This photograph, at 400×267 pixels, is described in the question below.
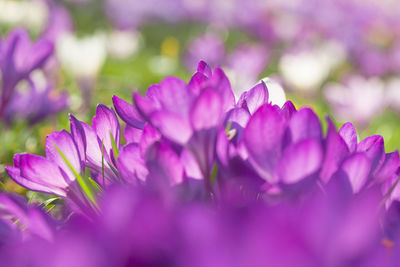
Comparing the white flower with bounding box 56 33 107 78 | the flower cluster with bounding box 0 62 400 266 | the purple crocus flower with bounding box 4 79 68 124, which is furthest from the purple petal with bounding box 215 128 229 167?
the white flower with bounding box 56 33 107 78

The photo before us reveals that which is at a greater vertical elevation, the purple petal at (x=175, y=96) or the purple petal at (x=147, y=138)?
the purple petal at (x=175, y=96)

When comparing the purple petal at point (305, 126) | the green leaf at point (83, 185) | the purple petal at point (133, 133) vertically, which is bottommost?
the green leaf at point (83, 185)

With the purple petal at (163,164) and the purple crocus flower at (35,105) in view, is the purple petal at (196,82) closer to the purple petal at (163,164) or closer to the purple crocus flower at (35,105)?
the purple petal at (163,164)

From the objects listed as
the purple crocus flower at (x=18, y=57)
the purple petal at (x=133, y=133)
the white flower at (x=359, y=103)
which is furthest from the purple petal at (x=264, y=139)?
the white flower at (x=359, y=103)

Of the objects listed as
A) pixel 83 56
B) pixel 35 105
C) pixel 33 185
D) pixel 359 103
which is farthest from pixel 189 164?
pixel 359 103

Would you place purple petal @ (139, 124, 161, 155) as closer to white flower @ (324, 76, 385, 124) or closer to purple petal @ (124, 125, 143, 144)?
purple petal @ (124, 125, 143, 144)

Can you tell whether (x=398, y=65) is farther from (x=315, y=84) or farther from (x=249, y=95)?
(x=249, y=95)

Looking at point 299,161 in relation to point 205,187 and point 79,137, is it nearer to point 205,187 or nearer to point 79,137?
point 205,187

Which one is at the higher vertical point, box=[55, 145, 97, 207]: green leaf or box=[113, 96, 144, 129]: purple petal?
box=[113, 96, 144, 129]: purple petal
